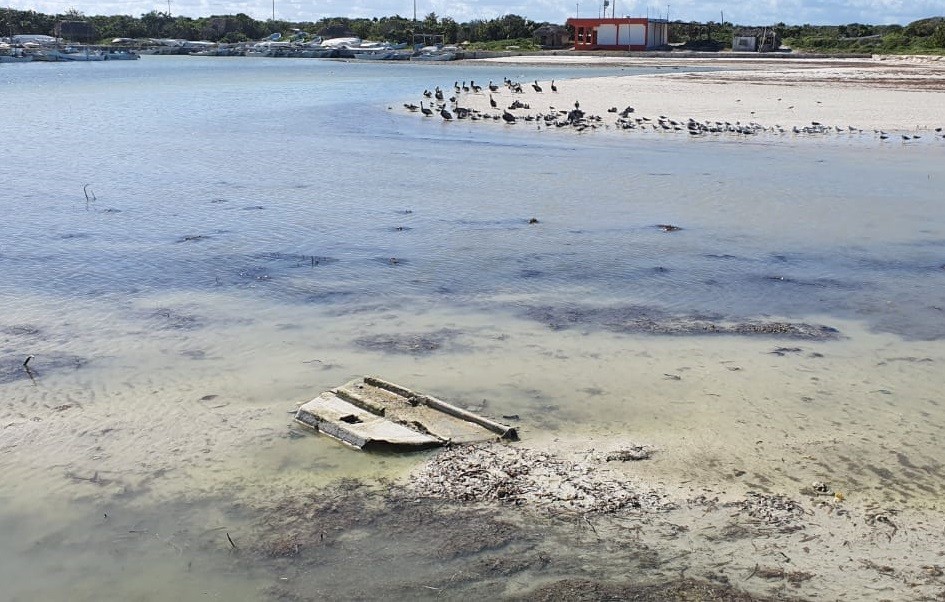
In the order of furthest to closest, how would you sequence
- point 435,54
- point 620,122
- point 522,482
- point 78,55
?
point 435,54, point 78,55, point 620,122, point 522,482

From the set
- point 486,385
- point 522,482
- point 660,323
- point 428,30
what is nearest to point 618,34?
point 428,30

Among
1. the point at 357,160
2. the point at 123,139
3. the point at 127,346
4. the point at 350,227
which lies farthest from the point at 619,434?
the point at 123,139

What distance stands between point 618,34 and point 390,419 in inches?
4143

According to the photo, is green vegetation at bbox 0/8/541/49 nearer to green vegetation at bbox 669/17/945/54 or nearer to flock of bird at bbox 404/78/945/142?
green vegetation at bbox 669/17/945/54

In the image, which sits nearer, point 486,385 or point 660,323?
point 486,385

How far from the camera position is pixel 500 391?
7945 mm

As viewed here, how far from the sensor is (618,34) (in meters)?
106

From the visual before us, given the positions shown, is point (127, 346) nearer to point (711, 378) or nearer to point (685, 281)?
point (711, 378)

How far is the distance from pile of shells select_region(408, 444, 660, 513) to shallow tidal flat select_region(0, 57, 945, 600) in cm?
2

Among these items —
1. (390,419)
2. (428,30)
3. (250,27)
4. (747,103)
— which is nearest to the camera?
(390,419)

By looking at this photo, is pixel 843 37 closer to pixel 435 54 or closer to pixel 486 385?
pixel 435 54

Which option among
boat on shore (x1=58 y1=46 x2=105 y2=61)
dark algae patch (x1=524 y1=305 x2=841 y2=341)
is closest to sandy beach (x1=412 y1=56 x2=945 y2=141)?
dark algae patch (x1=524 y1=305 x2=841 y2=341)

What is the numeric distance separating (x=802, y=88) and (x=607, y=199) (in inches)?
1228

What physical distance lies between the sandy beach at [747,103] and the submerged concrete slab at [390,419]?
21.9 m
